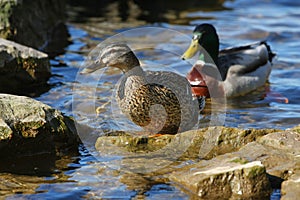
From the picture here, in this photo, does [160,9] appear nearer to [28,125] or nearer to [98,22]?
[98,22]

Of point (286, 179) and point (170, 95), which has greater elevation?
point (170, 95)

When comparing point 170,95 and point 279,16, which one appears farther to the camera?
point 279,16

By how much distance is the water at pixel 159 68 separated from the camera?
4.95 m

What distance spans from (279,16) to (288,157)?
7.75m

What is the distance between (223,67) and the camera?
28.6 ft

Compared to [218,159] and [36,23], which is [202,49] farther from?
[218,159]

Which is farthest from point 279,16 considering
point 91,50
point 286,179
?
point 286,179

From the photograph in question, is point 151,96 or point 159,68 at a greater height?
point 151,96

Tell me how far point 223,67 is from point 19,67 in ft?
9.43

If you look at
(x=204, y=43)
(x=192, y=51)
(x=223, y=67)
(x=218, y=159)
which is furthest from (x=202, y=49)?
(x=218, y=159)

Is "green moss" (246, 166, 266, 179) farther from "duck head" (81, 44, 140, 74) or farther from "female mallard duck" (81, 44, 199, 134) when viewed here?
"duck head" (81, 44, 140, 74)

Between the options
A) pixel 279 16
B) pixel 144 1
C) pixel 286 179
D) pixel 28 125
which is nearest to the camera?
pixel 286 179

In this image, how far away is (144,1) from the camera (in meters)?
13.3

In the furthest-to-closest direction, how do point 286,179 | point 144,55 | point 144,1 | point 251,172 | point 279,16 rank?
point 144,1
point 279,16
point 144,55
point 286,179
point 251,172
